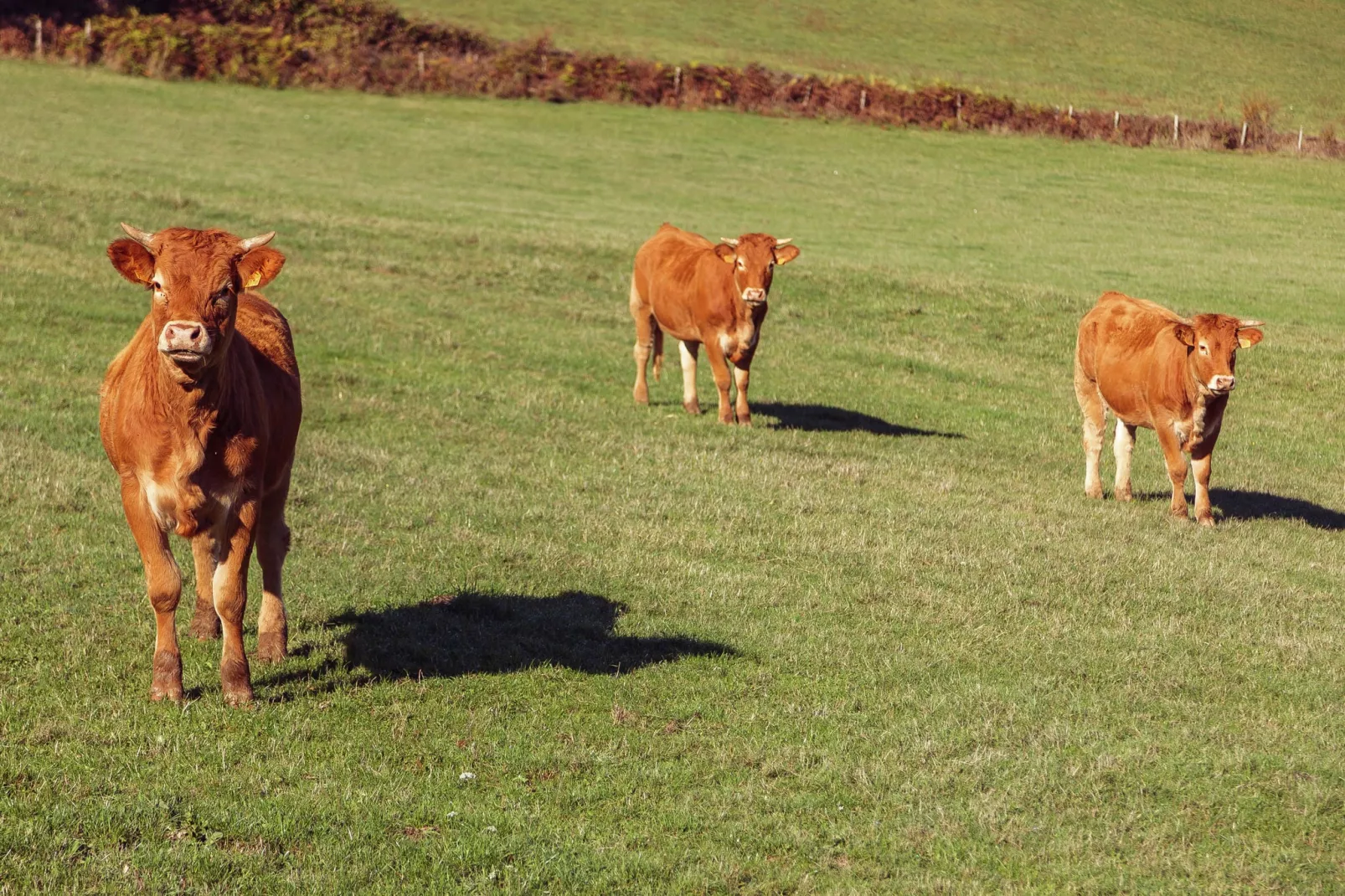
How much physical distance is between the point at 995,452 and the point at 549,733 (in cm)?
1078

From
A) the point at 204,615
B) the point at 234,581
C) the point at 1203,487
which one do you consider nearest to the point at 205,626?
the point at 204,615

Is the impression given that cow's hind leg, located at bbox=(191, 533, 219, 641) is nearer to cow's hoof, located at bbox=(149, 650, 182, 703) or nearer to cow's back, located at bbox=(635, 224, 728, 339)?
cow's hoof, located at bbox=(149, 650, 182, 703)

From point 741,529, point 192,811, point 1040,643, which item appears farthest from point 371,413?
point 192,811

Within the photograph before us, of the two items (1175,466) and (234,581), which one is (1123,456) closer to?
(1175,466)

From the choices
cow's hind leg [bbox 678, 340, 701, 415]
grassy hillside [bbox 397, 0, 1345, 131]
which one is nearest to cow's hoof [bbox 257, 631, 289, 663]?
cow's hind leg [bbox 678, 340, 701, 415]

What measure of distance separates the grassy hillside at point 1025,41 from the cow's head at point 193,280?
5140 cm

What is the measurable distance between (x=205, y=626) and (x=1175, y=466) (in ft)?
31.4

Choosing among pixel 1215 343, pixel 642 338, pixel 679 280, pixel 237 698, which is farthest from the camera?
pixel 642 338

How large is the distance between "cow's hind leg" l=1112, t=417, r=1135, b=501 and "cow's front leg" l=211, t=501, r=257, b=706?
1006 cm

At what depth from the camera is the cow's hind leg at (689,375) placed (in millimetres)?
18094

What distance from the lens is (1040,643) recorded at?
32.3 feet

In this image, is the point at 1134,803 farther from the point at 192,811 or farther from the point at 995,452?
the point at 995,452

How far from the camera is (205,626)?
9.05m

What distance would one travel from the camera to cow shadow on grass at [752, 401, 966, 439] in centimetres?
1800
